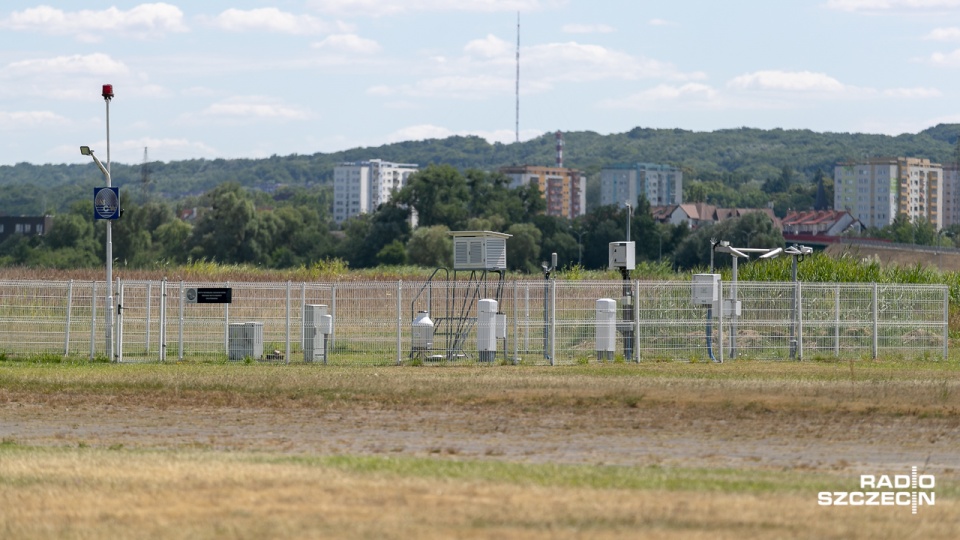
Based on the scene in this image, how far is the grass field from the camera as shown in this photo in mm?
10461

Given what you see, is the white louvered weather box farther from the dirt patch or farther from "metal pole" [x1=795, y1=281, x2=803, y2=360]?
the dirt patch

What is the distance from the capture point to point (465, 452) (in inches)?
587

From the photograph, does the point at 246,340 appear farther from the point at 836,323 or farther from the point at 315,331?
the point at 836,323

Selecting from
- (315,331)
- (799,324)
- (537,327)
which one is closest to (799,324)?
(799,324)

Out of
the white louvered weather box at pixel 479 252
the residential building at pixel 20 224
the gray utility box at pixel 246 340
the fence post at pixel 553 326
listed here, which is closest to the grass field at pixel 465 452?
the fence post at pixel 553 326

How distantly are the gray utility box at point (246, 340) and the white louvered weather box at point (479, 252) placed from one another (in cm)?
480

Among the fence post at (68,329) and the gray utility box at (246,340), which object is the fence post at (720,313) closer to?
the gray utility box at (246,340)

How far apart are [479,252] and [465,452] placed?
1674cm

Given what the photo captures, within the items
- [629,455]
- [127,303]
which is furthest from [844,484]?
[127,303]

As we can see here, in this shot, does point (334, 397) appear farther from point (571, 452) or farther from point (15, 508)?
point (15, 508)

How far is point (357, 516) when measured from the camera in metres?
10.6

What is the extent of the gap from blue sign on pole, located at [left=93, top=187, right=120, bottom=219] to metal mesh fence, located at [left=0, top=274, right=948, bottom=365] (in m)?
1.60

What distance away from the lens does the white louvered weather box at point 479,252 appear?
103 feet

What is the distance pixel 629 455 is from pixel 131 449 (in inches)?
218
